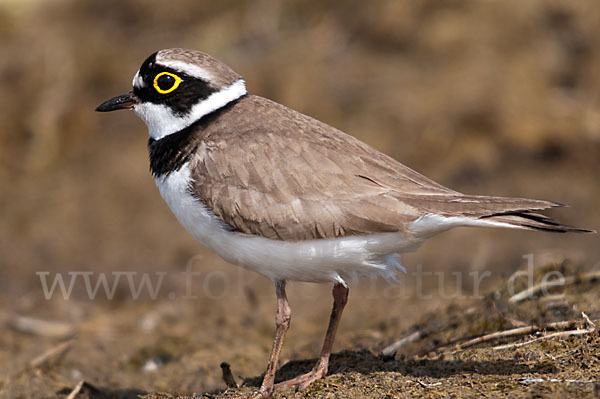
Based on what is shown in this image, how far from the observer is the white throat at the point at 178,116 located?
16.7ft

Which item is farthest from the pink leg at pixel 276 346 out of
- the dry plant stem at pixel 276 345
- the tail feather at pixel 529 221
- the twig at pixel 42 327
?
the twig at pixel 42 327

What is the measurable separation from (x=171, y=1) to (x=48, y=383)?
942 cm

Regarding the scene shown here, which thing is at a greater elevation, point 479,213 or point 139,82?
point 139,82

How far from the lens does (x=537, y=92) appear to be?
1045 cm

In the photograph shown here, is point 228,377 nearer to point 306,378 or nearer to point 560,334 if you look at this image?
point 306,378

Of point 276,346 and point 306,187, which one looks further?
point 276,346

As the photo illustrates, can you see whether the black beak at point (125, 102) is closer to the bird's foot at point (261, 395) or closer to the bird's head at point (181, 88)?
the bird's head at point (181, 88)

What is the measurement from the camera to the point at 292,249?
447 cm

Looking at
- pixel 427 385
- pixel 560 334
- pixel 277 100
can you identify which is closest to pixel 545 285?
pixel 560 334

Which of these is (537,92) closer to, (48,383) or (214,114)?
(214,114)

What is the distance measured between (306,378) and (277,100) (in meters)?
6.54

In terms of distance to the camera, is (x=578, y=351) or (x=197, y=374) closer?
(x=578, y=351)

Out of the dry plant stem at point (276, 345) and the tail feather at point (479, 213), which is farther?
the dry plant stem at point (276, 345)

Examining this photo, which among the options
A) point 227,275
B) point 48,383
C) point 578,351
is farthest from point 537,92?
point 48,383
